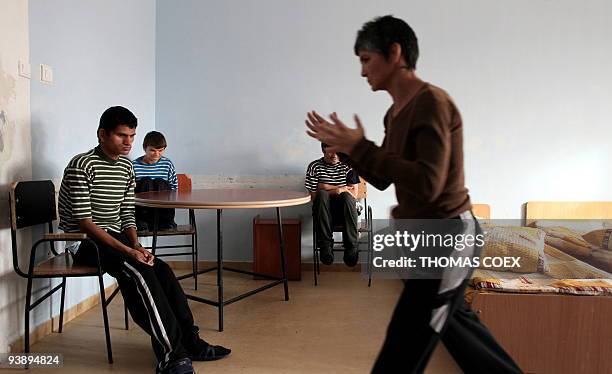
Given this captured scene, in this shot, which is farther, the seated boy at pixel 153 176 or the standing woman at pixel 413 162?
the seated boy at pixel 153 176

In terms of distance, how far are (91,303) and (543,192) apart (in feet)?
11.8

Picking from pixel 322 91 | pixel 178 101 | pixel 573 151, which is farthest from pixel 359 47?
pixel 573 151

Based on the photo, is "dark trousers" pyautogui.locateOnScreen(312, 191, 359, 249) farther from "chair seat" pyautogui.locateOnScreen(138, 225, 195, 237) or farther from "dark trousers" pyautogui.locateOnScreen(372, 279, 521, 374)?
"dark trousers" pyautogui.locateOnScreen(372, 279, 521, 374)

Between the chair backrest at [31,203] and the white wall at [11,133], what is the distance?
0.27 feet

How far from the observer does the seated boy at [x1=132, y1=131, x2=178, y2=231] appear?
138 inches

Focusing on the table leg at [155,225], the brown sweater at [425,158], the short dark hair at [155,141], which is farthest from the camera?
the short dark hair at [155,141]

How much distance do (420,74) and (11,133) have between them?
311cm

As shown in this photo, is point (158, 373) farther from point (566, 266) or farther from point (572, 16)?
point (572, 16)

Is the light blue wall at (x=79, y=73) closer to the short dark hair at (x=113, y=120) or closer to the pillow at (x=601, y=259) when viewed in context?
the short dark hair at (x=113, y=120)

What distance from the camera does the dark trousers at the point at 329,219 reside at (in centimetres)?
382

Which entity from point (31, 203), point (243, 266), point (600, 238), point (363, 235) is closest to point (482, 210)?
point (363, 235)

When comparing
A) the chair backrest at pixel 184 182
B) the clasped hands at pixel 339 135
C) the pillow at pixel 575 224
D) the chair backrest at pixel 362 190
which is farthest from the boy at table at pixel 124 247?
the pillow at pixel 575 224

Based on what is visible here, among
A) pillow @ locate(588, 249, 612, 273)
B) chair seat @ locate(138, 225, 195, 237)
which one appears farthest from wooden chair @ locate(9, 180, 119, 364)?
pillow @ locate(588, 249, 612, 273)

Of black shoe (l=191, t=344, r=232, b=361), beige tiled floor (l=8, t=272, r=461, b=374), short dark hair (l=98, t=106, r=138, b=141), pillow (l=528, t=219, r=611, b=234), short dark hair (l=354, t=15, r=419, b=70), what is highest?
short dark hair (l=354, t=15, r=419, b=70)
